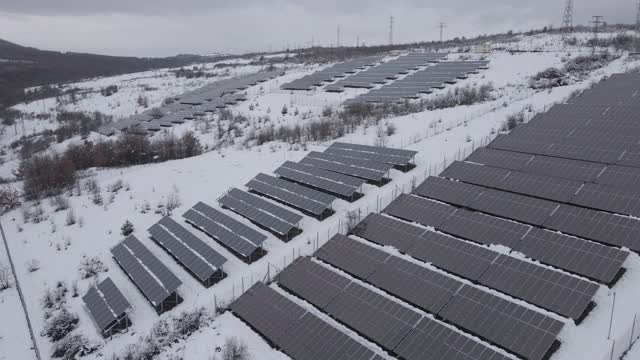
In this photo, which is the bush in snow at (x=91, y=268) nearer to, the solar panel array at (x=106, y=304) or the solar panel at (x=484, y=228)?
the solar panel array at (x=106, y=304)

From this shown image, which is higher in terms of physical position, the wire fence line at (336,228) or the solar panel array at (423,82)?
the solar panel array at (423,82)

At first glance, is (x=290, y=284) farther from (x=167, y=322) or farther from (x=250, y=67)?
(x=250, y=67)

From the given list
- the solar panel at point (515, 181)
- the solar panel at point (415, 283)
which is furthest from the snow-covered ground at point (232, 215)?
the solar panel at point (415, 283)

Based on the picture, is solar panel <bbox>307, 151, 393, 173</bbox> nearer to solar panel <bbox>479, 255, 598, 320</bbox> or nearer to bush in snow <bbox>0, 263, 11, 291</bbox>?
solar panel <bbox>479, 255, 598, 320</bbox>

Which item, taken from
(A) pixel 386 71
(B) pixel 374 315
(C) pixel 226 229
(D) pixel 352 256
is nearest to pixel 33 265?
(C) pixel 226 229

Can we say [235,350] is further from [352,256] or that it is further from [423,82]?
[423,82]

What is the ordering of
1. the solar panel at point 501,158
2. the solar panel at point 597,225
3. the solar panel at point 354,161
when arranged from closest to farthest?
the solar panel at point 597,225, the solar panel at point 501,158, the solar panel at point 354,161

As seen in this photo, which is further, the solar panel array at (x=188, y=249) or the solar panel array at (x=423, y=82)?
the solar panel array at (x=423, y=82)
